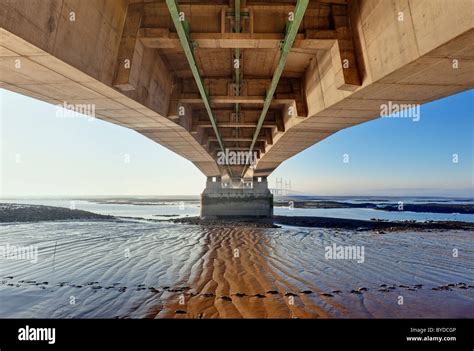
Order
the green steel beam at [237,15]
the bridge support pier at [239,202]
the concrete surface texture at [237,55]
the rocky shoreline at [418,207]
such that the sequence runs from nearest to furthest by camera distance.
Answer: the concrete surface texture at [237,55], the green steel beam at [237,15], the bridge support pier at [239,202], the rocky shoreline at [418,207]

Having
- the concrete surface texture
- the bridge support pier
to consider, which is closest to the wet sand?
the concrete surface texture

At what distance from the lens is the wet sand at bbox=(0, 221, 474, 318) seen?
4.55 meters

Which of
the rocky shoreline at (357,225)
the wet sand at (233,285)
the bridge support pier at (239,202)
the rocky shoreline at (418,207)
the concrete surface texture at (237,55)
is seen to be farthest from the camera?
the rocky shoreline at (418,207)

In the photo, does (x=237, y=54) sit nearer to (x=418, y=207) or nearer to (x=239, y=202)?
(x=239, y=202)

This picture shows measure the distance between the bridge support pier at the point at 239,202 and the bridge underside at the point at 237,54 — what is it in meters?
24.2

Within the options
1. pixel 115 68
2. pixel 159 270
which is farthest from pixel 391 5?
pixel 159 270

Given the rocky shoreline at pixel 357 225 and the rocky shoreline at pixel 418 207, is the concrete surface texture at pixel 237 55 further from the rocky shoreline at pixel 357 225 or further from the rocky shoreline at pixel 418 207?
the rocky shoreline at pixel 418 207

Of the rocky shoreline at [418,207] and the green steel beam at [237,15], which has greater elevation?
the green steel beam at [237,15]

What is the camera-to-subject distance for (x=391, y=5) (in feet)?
13.3

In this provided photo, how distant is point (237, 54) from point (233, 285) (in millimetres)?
5177

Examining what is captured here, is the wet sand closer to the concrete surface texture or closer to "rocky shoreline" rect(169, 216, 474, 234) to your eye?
the concrete surface texture

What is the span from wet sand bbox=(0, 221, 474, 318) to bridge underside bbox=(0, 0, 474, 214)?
3879mm

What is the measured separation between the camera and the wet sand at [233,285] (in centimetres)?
455

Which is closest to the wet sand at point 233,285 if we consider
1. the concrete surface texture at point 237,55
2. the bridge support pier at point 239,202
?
the concrete surface texture at point 237,55
